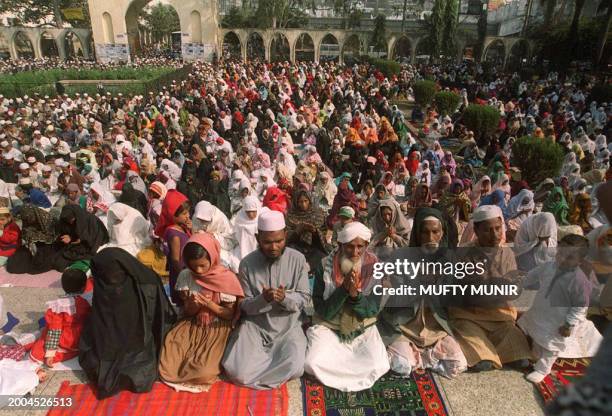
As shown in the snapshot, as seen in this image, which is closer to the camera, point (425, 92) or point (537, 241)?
point (537, 241)

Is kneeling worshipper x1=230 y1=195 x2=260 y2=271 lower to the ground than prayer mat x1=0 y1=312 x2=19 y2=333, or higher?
higher

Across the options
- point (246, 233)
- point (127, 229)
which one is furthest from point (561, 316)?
point (127, 229)

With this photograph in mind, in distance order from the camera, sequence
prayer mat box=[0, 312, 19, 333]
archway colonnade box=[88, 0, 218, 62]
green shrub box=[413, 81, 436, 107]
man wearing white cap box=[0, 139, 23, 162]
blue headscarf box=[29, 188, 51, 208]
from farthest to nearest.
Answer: archway colonnade box=[88, 0, 218, 62], green shrub box=[413, 81, 436, 107], man wearing white cap box=[0, 139, 23, 162], blue headscarf box=[29, 188, 51, 208], prayer mat box=[0, 312, 19, 333]

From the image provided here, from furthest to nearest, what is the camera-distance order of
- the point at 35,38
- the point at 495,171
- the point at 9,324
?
1. the point at 35,38
2. the point at 495,171
3. the point at 9,324

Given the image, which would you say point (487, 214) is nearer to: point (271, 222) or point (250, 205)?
point (271, 222)

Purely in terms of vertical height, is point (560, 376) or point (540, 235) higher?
point (540, 235)

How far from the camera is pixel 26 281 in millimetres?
4598

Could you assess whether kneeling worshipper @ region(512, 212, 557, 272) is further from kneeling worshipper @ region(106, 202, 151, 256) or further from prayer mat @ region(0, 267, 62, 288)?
prayer mat @ region(0, 267, 62, 288)

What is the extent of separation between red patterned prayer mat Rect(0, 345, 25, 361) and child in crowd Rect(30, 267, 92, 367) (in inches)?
3.9

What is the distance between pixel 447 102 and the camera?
14531 millimetres

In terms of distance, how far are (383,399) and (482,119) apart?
1071 cm

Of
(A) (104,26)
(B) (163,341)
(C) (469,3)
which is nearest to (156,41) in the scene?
(A) (104,26)

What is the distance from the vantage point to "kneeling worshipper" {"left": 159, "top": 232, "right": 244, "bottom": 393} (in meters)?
2.73

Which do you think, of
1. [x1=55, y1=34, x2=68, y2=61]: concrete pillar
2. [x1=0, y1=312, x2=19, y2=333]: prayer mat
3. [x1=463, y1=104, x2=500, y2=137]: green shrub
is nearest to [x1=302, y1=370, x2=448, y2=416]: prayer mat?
[x1=0, y1=312, x2=19, y2=333]: prayer mat
